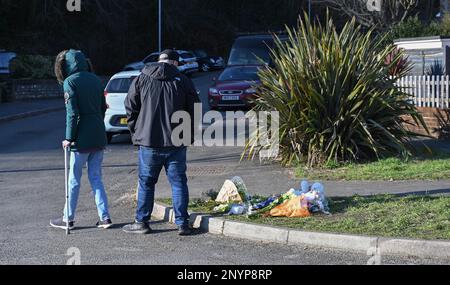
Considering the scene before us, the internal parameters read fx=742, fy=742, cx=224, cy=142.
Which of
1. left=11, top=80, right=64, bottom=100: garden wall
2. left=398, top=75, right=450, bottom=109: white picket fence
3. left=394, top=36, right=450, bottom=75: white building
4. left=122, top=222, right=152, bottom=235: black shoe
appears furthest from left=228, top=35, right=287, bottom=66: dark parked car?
left=122, top=222, right=152, bottom=235: black shoe

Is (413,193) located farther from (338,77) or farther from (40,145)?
A: (40,145)

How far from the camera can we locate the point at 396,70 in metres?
15.5

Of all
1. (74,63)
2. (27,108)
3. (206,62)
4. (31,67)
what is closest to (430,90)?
(74,63)

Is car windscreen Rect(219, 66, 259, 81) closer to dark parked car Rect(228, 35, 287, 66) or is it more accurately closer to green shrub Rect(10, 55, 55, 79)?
dark parked car Rect(228, 35, 287, 66)

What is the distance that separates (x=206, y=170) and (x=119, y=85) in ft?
16.7

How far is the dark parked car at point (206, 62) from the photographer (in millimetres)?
48947

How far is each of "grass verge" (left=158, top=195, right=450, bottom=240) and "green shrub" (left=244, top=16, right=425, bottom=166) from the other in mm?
3180

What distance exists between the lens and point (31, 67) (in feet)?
109

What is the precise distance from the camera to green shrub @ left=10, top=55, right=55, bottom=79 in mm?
32406

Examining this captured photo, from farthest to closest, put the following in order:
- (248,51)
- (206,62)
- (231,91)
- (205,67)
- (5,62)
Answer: (206,62) → (205,67) → (5,62) → (248,51) → (231,91)

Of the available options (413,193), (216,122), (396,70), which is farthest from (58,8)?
(413,193)

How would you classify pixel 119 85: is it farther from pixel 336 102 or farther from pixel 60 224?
pixel 60 224

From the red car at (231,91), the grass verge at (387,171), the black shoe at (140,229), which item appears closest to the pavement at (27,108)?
the red car at (231,91)
